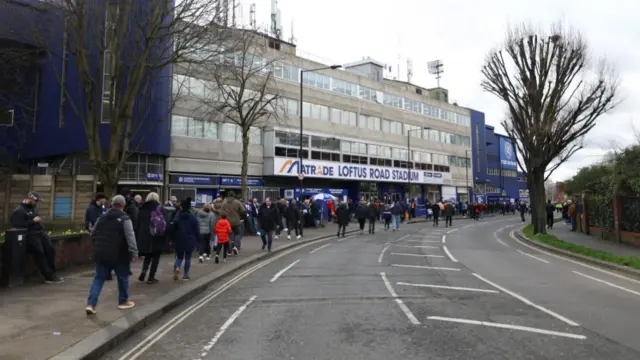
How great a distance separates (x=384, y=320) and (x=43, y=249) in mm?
6929

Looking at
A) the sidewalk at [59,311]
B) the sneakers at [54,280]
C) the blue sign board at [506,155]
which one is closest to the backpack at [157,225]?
the sidewalk at [59,311]

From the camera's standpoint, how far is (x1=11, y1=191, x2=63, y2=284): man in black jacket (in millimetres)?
8836

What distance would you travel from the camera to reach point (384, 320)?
6.54 metres

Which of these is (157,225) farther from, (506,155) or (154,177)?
(506,155)

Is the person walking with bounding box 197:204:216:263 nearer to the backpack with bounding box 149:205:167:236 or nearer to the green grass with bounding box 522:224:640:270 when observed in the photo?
the backpack with bounding box 149:205:167:236

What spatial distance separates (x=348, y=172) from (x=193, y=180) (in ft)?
53.2

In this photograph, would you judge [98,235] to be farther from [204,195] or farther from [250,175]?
[250,175]

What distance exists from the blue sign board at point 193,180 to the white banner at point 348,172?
5.33 metres

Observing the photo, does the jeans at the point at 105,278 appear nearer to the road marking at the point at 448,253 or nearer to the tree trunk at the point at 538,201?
the road marking at the point at 448,253

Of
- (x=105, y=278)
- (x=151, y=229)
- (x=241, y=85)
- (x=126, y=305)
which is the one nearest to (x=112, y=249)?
(x=105, y=278)

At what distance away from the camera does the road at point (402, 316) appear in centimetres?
525

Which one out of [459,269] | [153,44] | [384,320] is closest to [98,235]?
[384,320]

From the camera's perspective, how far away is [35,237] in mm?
9055

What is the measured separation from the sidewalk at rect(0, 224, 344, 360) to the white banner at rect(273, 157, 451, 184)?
2649 cm
